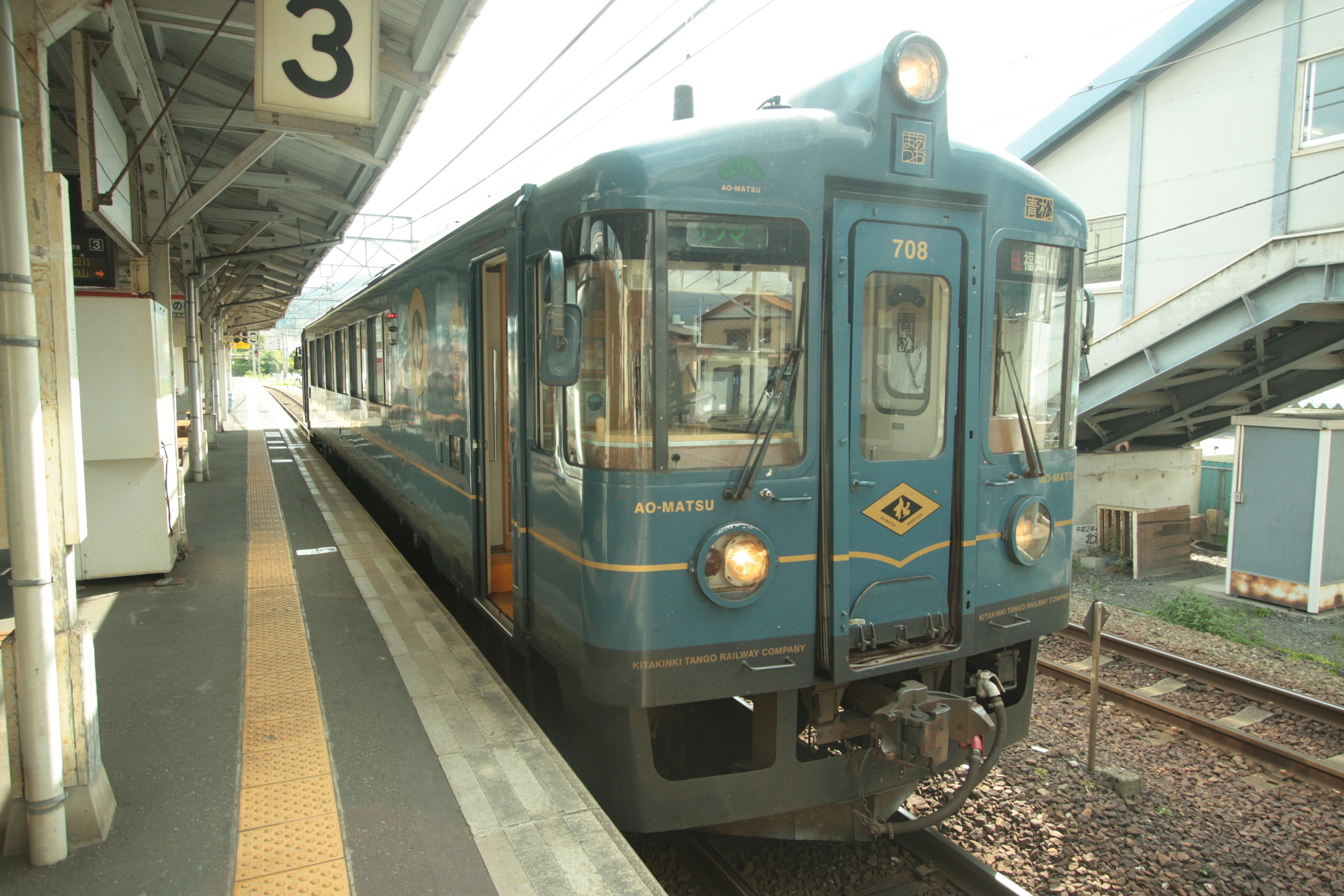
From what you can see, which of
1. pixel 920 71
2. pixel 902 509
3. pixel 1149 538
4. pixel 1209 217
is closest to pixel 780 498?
pixel 902 509

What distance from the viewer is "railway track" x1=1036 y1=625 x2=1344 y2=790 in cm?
505

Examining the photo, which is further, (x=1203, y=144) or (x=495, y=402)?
(x=1203, y=144)

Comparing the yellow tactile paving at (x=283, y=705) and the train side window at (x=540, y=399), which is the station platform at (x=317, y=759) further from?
the train side window at (x=540, y=399)

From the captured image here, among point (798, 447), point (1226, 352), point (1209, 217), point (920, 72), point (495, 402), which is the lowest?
point (798, 447)

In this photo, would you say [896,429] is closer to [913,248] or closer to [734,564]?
[913,248]

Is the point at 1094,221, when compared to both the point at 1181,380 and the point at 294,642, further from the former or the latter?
the point at 294,642

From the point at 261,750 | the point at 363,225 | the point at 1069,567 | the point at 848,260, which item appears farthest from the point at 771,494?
the point at 363,225

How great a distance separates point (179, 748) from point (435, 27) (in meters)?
4.84

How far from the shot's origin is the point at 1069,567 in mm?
4105

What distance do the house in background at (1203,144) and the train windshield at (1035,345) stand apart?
7918 millimetres

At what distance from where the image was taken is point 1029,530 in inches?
154

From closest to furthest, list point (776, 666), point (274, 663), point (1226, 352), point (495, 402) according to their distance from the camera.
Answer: point (776, 666)
point (274, 663)
point (495, 402)
point (1226, 352)

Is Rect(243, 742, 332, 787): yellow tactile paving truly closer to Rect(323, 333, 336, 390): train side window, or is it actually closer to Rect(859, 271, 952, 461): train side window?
Rect(859, 271, 952, 461): train side window

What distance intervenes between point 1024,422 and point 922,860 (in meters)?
2.09
